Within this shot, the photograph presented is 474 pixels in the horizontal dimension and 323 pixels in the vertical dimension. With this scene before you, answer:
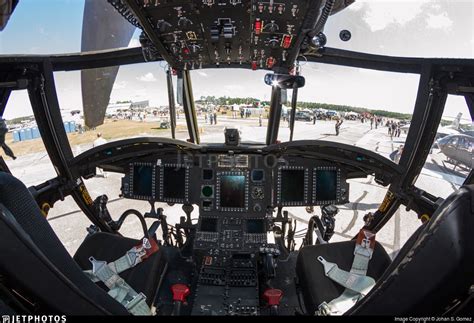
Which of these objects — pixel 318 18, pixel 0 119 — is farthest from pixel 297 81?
pixel 0 119

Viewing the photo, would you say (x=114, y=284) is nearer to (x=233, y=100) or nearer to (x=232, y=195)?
(x=232, y=195)

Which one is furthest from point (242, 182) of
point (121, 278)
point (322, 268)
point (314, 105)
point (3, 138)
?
point (3, 138)

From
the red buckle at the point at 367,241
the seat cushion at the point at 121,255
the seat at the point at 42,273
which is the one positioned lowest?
the seat cushion at the point at 121,255

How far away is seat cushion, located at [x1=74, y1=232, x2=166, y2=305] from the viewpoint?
197 cm

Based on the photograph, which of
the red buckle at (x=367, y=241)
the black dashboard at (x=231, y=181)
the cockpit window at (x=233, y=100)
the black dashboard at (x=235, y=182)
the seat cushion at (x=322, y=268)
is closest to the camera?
the seat cushion at (x=322, y=268)

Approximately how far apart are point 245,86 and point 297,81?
783 mm

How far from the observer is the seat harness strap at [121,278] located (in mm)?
1348

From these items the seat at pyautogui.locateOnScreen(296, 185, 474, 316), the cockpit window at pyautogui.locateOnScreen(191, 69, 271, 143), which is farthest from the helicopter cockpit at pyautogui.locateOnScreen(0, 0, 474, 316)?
the cockpit window at pyautogui.locateOnScreen(191, 69, 271, 143)

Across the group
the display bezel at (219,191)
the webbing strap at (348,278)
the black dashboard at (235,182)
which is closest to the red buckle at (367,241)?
the webbing strap at (348,278)

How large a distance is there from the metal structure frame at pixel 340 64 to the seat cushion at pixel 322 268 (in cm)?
75

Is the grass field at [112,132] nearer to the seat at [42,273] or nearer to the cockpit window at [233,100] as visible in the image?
the cockpit window at [233,100]

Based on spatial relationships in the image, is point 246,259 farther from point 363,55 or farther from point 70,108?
point 70,108

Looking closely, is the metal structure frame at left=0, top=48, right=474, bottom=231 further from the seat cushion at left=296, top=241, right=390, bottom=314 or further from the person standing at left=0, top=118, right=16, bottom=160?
the seat cushion at left=296, top=241, right=390, bottom=314

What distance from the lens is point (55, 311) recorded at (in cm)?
67
